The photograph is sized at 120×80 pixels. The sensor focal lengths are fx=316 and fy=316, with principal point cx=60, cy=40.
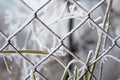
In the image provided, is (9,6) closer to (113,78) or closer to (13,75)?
(13,75)

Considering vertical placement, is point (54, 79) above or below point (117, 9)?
below

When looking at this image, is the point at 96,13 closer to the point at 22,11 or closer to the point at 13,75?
the point at 22,11

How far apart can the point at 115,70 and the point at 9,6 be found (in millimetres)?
566

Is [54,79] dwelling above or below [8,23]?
below

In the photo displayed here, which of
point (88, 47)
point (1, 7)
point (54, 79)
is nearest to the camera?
point (1, 7)

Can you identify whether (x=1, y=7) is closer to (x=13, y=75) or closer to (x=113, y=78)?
(x=13, y=75)

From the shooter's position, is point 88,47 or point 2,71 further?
point 88,47

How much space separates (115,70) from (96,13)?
281mm

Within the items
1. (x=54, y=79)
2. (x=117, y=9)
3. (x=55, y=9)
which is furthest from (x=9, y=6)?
(x=117, y=9)

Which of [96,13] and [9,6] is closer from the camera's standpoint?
[9,6]

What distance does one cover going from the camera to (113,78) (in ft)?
4.79

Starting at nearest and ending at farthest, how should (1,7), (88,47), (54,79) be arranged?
1. (1,7)
2. (54,79)
3. (88,47)

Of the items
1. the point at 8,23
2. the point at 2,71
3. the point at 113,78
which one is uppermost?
the point at 8,23

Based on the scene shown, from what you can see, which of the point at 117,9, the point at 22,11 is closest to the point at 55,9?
the point at 22,11
